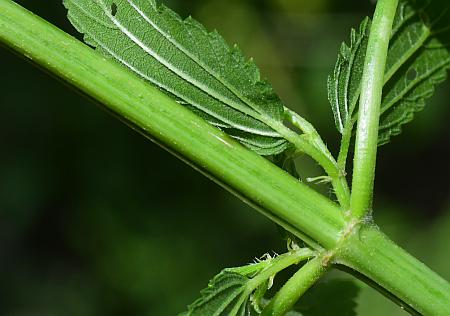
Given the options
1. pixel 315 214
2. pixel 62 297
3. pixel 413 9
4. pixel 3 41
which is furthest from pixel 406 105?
pixel 62 297

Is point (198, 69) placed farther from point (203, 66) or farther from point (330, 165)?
point (330, 165)

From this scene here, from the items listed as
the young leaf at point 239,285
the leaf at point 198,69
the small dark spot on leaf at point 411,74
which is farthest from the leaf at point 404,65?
the young leaf at point 239,285

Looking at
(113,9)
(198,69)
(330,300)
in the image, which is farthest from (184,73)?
(330,300)

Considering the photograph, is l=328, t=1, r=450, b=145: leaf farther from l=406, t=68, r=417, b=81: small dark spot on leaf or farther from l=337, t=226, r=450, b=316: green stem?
l=337, t=226, r=450, b=316: green stem

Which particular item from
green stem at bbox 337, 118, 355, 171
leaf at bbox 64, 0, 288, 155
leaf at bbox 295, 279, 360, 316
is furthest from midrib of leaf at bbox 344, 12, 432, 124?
leaf at bbox 295, 279, 360, 316

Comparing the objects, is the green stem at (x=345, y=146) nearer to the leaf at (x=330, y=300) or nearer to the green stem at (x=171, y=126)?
the green stem at (x=171, y=126)

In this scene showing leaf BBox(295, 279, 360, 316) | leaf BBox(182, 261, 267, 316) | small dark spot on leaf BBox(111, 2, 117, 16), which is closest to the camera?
leaf BBox(182, 261, 267, 316)
